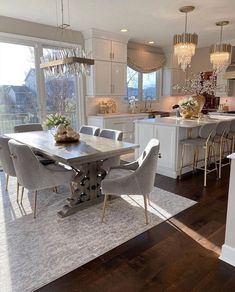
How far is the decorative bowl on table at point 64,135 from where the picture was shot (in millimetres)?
3201

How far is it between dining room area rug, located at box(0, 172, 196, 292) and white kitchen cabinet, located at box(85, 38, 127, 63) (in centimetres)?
328

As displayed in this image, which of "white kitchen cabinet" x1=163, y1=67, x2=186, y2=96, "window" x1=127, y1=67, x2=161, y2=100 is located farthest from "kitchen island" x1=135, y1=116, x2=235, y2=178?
"white kitchen cabinet" x1=163, y1=67, x2=186, y2=96

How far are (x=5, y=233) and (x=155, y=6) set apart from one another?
3.78 m

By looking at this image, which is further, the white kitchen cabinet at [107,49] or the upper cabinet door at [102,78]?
the upper cabinet door at [102,78]

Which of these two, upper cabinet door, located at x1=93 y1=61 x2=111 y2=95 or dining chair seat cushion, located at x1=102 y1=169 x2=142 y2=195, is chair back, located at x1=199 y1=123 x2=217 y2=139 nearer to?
dining chair seat cushion, located at x1=102 y1=169 x2=142 y2=195

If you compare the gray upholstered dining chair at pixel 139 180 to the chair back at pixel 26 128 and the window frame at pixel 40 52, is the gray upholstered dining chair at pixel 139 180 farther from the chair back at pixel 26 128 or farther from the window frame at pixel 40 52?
the window frame at pixel 40 52

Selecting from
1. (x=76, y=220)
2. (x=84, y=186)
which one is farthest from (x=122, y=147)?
(x=76, y=220)

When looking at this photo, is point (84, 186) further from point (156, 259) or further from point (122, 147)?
point (156, 259)

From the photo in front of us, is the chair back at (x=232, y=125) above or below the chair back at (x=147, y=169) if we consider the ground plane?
above

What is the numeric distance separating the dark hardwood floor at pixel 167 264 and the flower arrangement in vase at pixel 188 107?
230 centimetres

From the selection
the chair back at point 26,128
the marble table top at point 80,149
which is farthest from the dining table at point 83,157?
the chair back at point 26,128

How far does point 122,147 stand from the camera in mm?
2807

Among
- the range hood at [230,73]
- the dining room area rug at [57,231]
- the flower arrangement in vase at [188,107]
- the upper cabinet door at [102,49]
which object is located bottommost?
the dining room area rug at [57,231]

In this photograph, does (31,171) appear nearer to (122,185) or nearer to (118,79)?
(122,185)
